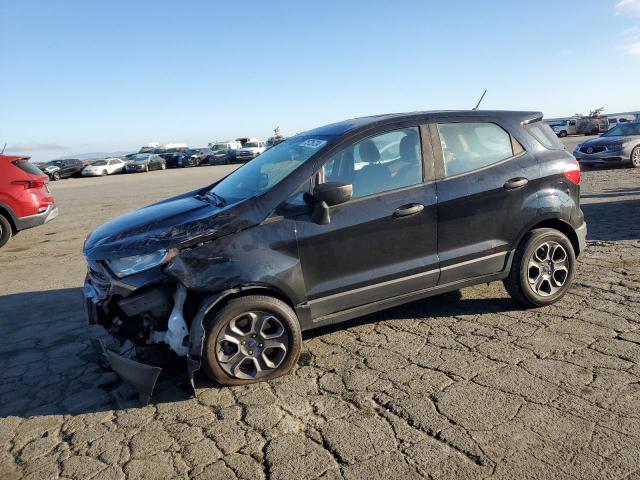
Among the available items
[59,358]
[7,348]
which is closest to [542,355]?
[59,358]

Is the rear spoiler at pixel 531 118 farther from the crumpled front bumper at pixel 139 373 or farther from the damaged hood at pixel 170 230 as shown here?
the crumpled front bumper at pixel 139 373

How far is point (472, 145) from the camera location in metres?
4.35

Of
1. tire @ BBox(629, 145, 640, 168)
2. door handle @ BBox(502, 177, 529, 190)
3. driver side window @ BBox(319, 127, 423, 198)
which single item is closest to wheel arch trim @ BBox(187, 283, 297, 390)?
driver side window @ BBox(319, 127, 423, 198)

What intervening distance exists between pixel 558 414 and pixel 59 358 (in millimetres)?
3826

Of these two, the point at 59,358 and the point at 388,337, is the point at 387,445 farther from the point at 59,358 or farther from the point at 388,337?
the point at 59,358

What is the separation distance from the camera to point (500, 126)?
4.52m

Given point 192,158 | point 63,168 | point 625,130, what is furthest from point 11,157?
point 192,158

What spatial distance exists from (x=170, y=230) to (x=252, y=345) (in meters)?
0.99

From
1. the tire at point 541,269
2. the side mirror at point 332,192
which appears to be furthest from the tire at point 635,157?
the side mirror at point 332,192

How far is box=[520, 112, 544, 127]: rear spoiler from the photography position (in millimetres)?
4607

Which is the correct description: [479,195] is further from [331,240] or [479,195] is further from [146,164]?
[146,164]

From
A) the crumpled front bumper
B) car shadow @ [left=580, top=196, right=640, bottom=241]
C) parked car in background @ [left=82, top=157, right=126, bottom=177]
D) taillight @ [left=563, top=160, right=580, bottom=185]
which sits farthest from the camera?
parked car in background @ [left=82, top=157, right=126, bottom=177]

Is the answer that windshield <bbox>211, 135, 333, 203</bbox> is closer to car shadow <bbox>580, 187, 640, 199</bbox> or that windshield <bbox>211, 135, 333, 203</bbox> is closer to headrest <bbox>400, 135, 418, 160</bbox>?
headrest <bbox>400, 135, 418, 160</bbox>

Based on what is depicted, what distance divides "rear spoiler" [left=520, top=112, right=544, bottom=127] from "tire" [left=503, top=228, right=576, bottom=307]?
3.23 feet
